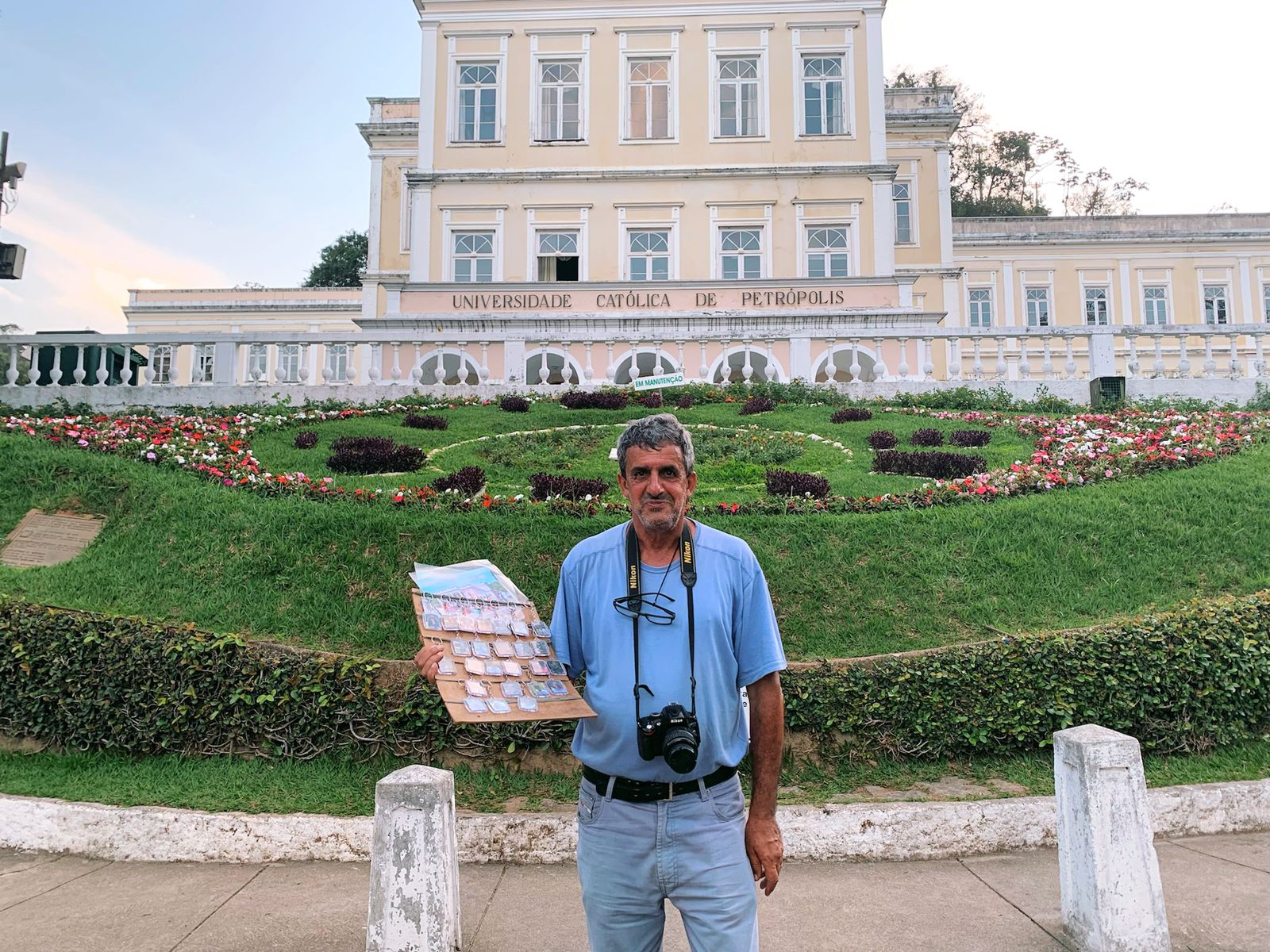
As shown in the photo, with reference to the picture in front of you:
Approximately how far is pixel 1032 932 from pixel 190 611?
5562 millimetres

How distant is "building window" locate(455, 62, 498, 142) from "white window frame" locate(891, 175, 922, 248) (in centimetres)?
1371

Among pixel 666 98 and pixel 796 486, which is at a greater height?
pixel 666 98

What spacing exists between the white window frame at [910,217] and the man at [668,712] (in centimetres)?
2919

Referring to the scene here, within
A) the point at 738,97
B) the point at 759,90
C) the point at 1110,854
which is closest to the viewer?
the point at 1110,854

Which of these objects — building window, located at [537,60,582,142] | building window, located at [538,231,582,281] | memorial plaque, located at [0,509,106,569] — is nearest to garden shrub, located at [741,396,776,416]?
memorial plaque, located at [0,509,106,569]

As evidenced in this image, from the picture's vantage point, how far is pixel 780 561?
665cm

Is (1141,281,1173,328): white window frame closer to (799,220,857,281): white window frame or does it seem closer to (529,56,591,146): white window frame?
(799,220,857,281): white window frame

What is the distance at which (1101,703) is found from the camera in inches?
201

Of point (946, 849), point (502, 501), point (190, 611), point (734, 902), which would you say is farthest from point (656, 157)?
point (734, 902)

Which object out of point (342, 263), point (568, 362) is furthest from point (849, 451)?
point (342, 263)

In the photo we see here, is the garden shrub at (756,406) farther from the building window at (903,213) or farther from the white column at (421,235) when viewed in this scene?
the building window at (903,213)

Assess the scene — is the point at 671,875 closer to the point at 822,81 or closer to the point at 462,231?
the point at 462,231

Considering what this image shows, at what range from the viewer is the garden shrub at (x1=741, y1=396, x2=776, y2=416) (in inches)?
497

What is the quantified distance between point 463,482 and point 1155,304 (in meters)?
36.5
